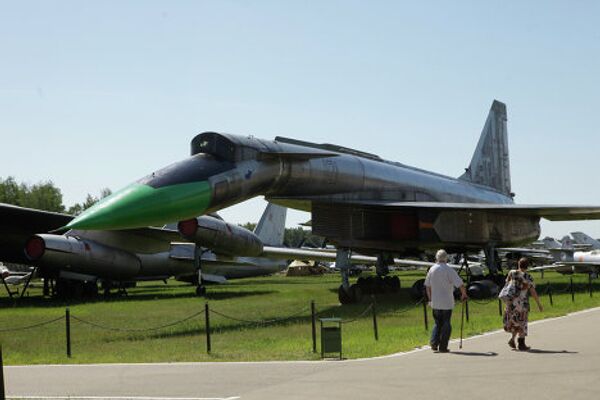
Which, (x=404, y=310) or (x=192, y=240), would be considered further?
(x=192, y=240)

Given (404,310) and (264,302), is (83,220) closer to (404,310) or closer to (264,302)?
(404,310)

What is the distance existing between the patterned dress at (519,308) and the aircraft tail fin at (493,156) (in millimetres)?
20159

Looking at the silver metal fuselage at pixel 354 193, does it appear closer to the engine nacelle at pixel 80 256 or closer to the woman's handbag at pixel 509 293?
the woman's handbag at pixel 509 293

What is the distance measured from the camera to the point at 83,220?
14.7 metres

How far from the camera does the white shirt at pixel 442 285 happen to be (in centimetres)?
1164

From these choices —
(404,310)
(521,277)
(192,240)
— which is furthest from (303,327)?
(192,240)

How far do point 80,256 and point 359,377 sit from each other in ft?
73.1

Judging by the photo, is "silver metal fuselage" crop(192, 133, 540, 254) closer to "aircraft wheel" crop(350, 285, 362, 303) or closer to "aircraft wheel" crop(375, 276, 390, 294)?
"aircraft wheel" crop(350, 285, 362, 303)

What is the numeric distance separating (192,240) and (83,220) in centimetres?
1327

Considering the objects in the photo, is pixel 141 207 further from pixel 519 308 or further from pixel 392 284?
pixel 392 284

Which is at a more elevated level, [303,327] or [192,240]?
[192,240]

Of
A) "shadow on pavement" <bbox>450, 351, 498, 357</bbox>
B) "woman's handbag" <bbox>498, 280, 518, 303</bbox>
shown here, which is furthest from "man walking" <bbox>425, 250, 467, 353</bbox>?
"woman's handbag" <bbox>498, 280, 518, 303</bbox>

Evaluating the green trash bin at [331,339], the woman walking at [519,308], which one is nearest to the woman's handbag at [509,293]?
the woman walking at [519,308]

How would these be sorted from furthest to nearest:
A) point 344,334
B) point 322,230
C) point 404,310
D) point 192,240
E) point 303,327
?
point 192,240
point 322,230
point 404,310
point 303,327
point 344,334
